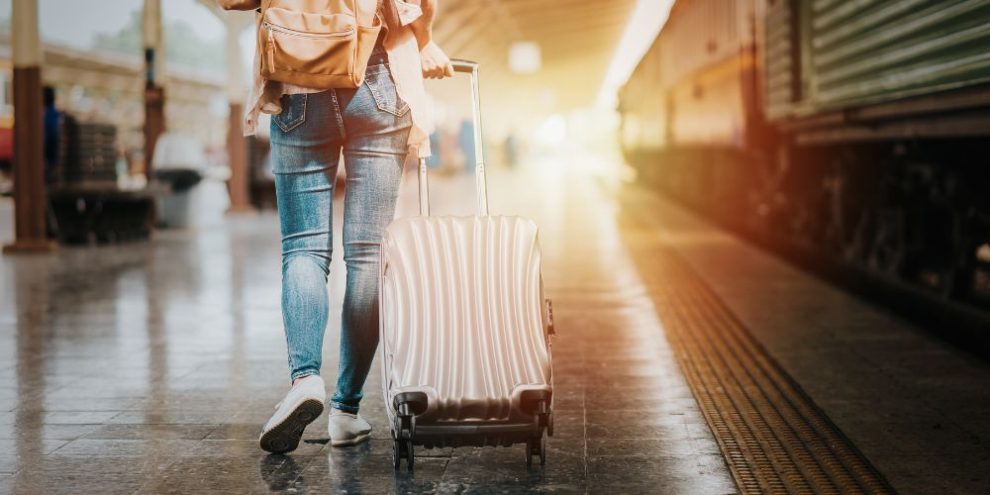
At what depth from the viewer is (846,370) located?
196 inches

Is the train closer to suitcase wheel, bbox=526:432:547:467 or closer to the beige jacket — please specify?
the beige jacket

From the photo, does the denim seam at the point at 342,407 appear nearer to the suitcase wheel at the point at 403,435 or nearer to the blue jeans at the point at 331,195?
the blue jeans at the point at 331,195

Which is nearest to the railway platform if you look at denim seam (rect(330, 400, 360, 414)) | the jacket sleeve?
denim seam (rect(330, 400, 360, 414))

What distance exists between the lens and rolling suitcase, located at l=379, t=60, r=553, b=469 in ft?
9.96

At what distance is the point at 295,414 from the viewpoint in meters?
Answer: 3.33

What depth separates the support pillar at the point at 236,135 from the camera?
57.8 feet

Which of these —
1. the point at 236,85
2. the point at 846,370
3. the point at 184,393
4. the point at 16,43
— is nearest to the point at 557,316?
the point at 846,370

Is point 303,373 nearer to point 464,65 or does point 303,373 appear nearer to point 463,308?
point 463,308

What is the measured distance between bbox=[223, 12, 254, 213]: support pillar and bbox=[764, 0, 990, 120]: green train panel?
8.84 m

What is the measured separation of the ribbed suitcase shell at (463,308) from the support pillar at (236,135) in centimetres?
1454

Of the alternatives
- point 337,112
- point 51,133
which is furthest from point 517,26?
point 337,112

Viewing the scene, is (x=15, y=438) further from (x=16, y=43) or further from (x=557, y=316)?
(x=16, y=43)

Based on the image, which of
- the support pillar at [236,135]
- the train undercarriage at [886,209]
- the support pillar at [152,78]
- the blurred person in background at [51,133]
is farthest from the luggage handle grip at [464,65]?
the support pillar at [236,135]

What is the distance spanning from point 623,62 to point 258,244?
33905mm
